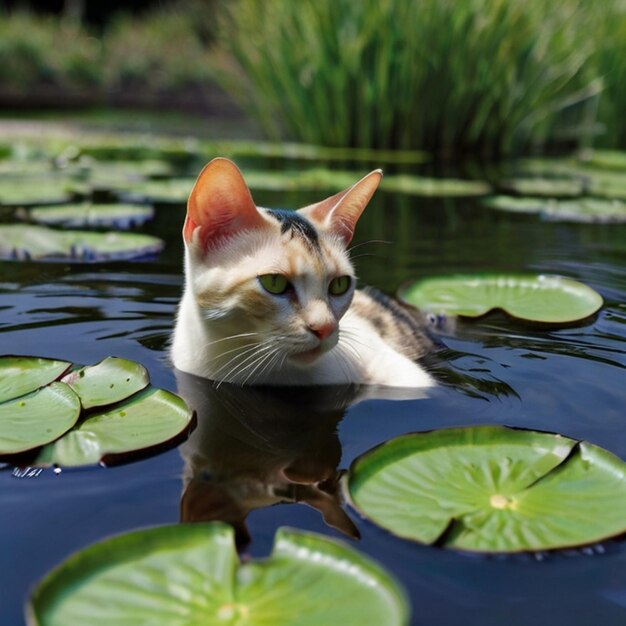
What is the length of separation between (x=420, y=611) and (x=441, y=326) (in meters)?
1.61

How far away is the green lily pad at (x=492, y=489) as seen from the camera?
133 centimetres

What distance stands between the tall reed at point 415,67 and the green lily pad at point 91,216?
124 inches

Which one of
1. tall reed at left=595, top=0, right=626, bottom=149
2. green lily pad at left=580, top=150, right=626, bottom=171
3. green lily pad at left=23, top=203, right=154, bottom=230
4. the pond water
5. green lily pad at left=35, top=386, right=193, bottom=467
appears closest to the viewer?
the pond water

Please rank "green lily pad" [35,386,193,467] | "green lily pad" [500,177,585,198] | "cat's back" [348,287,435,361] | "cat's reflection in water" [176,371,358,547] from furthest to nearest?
"green lily pad" [500,177,585,198], "cat's back" [348,287,435,361], "green lily pad" [35,386,193,467], "cat's reflection in water" [176,371,358,547]

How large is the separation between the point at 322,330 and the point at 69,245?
201cm

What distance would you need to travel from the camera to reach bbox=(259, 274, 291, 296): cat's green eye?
184cm

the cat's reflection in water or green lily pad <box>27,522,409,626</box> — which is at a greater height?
green lily pad <box>27,522,409,626</box>

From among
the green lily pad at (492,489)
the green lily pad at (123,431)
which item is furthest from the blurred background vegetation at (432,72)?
the green lily pad at (492,489)

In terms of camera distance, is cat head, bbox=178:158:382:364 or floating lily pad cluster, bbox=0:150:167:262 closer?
cat head, bbox=178:158:382:364

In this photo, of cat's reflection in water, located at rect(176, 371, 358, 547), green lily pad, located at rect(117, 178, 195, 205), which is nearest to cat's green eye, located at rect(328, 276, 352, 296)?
cat's reflection in water, located at rect(176, 371, 358, 547)

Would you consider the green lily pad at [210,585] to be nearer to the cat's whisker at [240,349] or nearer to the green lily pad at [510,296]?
the cat's whisker at [240,349]

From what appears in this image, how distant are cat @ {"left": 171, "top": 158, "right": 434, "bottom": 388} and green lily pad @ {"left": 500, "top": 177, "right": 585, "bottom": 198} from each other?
3825 mm

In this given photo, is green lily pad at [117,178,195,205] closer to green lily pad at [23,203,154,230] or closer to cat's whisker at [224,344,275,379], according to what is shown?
green lily pad at [23,203,154,230]

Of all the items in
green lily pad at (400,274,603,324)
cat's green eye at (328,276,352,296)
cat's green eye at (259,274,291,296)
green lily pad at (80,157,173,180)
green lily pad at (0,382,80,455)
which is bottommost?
green lily pad at (400,274,603,324)
